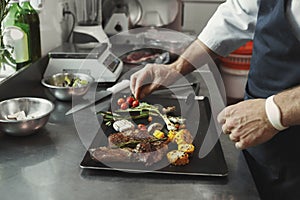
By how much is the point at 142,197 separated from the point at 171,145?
21cm

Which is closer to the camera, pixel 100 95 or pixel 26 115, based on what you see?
pixel 26 115

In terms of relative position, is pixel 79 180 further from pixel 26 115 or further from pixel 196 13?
pixel 196 13

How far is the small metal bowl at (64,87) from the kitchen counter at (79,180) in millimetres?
263

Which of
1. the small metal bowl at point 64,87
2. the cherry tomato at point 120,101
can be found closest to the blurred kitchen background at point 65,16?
the small metal bowl at point 64,87

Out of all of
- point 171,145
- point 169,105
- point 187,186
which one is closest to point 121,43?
point 169,105

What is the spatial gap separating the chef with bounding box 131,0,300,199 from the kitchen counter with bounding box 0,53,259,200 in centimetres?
10

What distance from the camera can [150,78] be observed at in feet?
3.94

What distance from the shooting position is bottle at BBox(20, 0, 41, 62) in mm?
1371

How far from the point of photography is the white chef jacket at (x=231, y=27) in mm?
1214

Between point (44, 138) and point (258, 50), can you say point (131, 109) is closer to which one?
point (44, 138)

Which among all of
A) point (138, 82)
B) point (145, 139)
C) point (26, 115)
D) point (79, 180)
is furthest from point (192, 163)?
point (26, 115)

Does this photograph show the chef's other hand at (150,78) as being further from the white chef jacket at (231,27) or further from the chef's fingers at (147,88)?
the white chef jacket at (231,27)

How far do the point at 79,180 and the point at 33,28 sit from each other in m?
0.73

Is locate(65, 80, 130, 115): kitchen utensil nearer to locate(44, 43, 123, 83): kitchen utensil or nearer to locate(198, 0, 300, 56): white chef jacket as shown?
locate(44, 43, 123, 83): kitchen utensil
